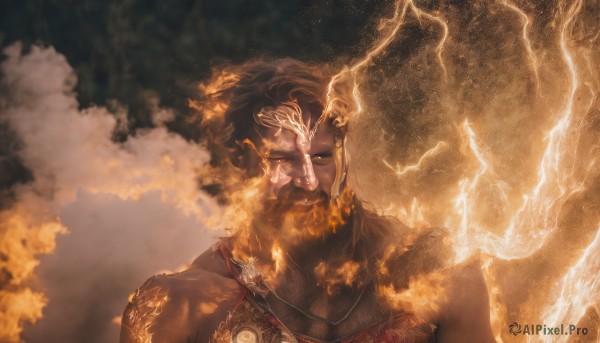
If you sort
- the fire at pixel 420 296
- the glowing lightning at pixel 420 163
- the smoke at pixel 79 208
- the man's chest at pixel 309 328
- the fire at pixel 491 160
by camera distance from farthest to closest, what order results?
the glowing lightning at pixel 420 163, the fire at pixel 491 160, the smoke at pixel 79 208, the fire at pixel 420 296, the man's chest at pixel 309 328

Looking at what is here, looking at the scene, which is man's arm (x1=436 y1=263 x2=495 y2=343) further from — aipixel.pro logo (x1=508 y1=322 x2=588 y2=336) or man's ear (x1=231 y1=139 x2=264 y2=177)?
man's ear (x1=231 y1=139 x2=264 y2=177)

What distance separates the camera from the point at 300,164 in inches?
120

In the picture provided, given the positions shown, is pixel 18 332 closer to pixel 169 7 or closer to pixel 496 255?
pixel 169 7

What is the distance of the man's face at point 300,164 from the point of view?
3.06 m

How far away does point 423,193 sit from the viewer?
387 cm

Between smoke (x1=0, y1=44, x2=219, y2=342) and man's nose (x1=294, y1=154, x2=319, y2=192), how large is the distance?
0.84 meters

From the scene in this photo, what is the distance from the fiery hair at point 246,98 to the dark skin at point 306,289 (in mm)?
108

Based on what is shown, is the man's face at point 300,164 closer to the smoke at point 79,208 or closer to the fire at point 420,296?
the fire at point 420,296

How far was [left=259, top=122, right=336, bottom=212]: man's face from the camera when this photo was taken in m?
3.06

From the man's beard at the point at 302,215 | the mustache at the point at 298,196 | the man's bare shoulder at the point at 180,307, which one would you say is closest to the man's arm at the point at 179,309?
the man's bare shoulder at the point at 180,307

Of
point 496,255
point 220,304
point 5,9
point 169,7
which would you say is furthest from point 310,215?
point 5,9

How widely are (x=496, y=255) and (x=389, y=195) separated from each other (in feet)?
2.08

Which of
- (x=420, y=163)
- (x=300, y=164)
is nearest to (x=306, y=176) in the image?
(x=300, y=164)

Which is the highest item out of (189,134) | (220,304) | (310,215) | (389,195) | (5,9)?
(5,9)
